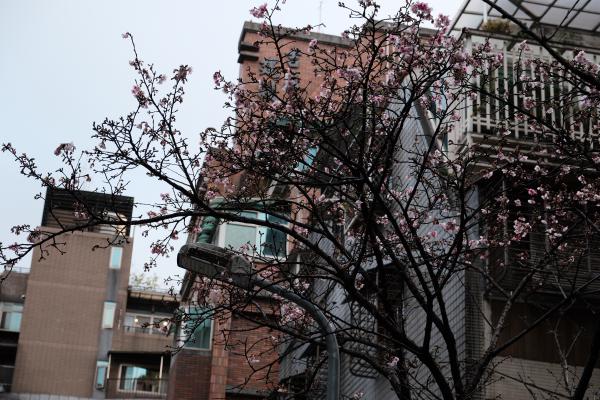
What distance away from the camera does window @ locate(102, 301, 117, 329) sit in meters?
55.6

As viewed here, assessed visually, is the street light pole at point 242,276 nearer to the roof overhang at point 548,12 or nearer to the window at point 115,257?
the roof overhang at point 548,12

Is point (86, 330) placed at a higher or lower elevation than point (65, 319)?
lower

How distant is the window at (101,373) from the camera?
53.2 meters

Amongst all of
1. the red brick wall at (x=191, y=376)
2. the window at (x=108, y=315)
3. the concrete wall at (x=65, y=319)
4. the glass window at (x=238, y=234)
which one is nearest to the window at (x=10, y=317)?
the concrete wall at (x=65, y=319)

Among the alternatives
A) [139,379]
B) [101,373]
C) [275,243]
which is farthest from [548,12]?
[101,373]

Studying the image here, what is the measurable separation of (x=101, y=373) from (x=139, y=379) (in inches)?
111

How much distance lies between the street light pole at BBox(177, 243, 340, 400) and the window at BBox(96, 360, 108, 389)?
44488mm

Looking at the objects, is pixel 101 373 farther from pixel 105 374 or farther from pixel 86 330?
pixel 86 330

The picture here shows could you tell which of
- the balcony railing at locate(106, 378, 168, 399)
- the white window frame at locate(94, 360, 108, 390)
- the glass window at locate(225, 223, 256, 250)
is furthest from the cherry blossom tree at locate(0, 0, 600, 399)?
the white window frame at locate(94, 360, 108, 390)

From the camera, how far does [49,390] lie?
53.8 metres

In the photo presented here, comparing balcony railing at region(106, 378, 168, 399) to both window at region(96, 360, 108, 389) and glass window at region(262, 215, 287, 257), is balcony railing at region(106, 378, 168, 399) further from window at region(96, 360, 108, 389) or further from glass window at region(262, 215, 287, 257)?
glass window at region(262, 215, 287, 257)

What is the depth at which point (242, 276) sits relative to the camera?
1027 centimetres

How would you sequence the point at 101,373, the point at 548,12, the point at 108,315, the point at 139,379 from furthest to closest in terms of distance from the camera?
the point at 108,315 → the point at 101,373 → the point at 139,379 → the point at 548,12

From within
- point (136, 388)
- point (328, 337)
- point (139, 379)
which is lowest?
point (328, 337)
